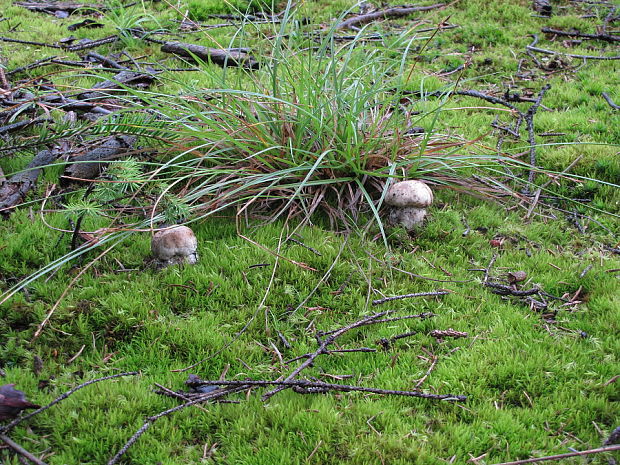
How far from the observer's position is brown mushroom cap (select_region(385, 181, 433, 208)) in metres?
3.38

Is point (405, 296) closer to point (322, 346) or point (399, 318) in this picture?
point (399, 318)

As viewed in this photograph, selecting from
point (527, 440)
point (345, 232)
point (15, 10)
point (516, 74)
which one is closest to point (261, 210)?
point (345, 232)

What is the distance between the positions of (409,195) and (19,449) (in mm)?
2448

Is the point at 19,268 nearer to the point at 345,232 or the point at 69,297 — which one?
the point at 69,297

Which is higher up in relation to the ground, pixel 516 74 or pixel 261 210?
pixel 516 74

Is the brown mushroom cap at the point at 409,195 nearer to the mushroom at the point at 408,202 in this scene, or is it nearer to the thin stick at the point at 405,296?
the mushroom at the point at 408,202

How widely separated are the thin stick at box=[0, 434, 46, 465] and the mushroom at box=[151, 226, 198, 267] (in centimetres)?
128

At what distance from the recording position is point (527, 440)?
7.25 ft

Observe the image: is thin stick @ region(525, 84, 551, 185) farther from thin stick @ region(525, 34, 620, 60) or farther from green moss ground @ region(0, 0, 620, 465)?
thin stick @ region(525, 34, 620, 60)

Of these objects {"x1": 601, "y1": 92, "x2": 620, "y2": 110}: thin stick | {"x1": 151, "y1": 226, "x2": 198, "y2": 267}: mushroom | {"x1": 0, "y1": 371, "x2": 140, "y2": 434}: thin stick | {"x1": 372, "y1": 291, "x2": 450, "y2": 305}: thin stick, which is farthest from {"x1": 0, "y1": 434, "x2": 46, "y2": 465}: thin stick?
{"x1": 601, "y1": 92, "x2": 620, "y2": 110}: thin stick

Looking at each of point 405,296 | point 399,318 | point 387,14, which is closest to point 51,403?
point 399,318

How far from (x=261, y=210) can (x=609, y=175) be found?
270 centimetres

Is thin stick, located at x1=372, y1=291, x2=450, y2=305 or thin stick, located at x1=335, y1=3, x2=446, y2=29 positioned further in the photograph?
thin stick, located at x1=335, y1=3, x2=446, y2=29

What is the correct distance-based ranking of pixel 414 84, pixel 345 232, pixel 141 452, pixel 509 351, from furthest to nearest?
pixel 414 84, pixel 345 232, pixel 509 351, pixel 141 452
